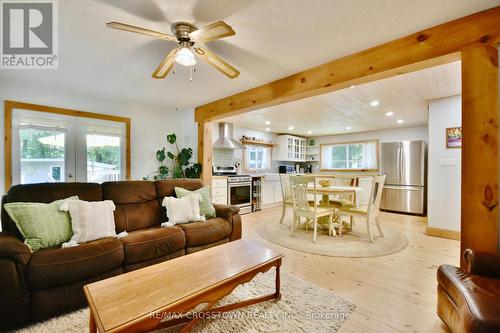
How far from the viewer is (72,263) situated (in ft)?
5.37

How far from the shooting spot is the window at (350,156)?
21.6ft

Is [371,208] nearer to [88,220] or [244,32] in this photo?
[244,32]

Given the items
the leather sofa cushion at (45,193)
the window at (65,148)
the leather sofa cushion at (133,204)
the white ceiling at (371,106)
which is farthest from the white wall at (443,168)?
the window at (65,148)

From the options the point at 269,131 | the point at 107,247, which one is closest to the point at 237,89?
the point at 107,247

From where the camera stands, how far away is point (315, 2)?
1.54 meters

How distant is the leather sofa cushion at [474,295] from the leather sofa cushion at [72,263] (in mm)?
2378

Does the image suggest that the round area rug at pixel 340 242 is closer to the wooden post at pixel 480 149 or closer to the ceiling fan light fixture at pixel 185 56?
the wooden post at pixel 480 149

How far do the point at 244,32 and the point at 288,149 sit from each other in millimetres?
5501

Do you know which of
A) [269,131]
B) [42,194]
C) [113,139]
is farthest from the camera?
[269,131]

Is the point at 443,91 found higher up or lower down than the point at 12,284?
higher up

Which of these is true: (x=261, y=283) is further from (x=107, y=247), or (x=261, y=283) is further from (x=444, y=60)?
(x=444, y=60)

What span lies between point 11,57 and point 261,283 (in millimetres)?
3546

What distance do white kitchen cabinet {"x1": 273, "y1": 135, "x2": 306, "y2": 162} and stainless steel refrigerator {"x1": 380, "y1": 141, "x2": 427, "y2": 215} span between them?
2.63 m

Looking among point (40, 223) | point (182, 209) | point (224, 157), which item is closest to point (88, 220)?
point (40, 223)
